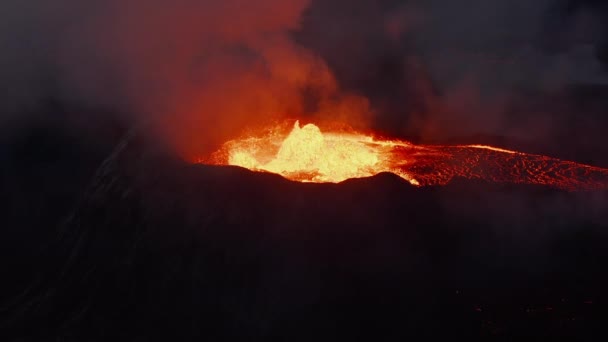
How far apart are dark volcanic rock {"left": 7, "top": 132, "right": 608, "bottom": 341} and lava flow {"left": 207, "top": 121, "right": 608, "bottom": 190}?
85 centimetres

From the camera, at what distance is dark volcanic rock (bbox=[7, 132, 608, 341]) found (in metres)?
5.45

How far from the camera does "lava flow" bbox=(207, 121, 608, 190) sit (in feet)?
24.0

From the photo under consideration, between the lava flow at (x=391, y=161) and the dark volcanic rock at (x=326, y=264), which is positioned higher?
the lava flow at (x=391, y=161)

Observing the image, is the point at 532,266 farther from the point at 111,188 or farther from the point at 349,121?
the point at 111,188

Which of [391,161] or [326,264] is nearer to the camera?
[326,264]

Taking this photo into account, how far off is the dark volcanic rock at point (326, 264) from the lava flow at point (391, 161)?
0.85m

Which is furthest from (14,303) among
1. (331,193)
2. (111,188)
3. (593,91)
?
(593,91)

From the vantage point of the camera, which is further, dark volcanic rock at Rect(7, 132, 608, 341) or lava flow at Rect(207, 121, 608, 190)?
lava flow at Rect(207, 121, 608, 190)

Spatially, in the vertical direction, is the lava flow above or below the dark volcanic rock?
above

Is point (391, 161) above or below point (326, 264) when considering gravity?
above

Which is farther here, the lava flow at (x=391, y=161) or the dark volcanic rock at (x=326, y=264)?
the lava flow at (x=391, y=161)

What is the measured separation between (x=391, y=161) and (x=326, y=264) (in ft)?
9.89

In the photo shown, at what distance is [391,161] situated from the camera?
813cm

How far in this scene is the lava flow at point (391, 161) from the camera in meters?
7.32
